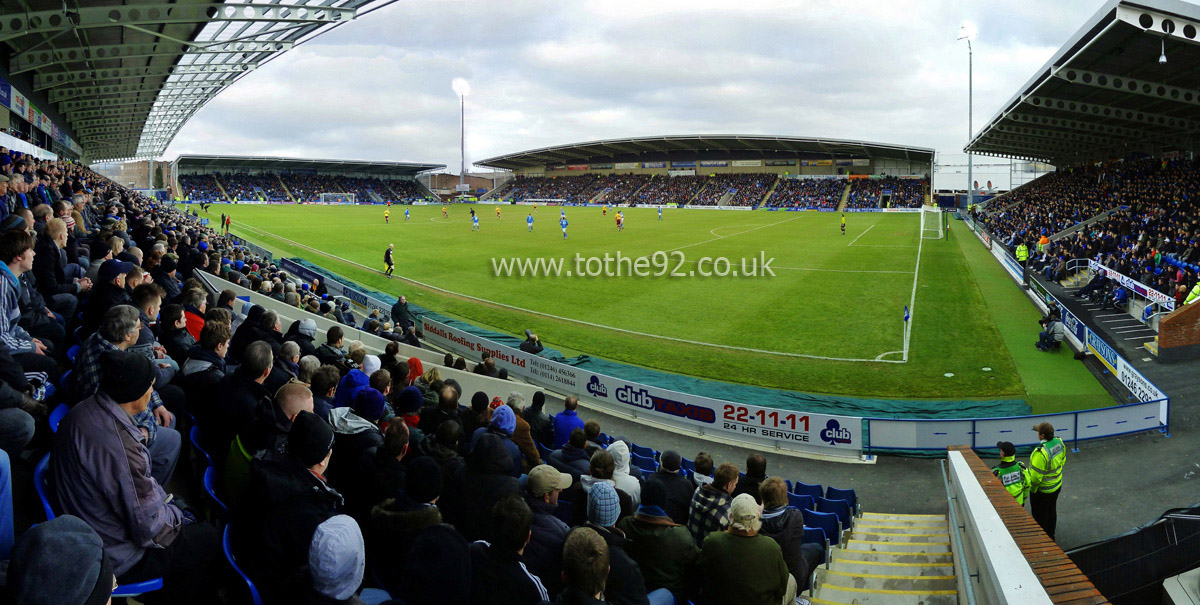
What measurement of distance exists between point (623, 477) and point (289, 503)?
99.1 inches

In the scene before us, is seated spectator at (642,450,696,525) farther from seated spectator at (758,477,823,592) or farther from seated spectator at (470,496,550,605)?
seated spectator at (470,496,550,605)

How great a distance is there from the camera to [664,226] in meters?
55.0

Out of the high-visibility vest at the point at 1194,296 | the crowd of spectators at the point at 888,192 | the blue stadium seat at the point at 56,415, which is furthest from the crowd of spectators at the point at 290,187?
the blue stadium seat at the point at 56,415

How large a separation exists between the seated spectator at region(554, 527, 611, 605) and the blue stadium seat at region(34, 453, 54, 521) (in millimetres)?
2452

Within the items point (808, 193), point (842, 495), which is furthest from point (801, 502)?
point (808, 193)

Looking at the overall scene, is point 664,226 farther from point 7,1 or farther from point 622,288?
point 7,1

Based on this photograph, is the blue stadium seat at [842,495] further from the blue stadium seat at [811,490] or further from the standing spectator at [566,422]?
the standing spectator at [566,422]

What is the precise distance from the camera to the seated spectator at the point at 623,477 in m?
5.05

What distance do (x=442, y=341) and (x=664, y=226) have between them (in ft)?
125

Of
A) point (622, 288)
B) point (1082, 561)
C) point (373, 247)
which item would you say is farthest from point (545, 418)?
point (373, 247)

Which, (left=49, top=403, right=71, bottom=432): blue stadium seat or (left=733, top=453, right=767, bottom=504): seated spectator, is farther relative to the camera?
(left=733, top=453, right=767, bottom=504): seated spectator

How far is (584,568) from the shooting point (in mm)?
3123

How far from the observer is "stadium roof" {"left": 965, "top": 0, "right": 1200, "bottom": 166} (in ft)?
61.4

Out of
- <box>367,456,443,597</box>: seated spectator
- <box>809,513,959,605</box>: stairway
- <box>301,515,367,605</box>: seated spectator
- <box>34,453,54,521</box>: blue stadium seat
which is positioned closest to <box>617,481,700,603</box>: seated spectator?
<box>367,456,443,597</box>: seated spectator
